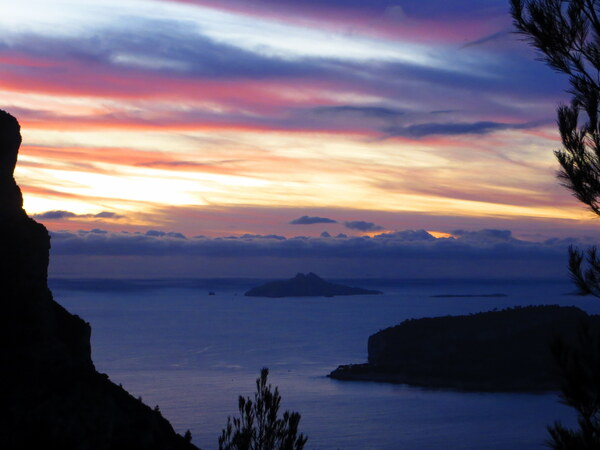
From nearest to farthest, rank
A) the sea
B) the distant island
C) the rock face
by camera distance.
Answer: the rock face, the sea, the distant island

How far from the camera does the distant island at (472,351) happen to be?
129375 millimetres

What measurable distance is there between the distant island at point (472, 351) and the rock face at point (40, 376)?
10925 centimetres

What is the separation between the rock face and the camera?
20.0 meters

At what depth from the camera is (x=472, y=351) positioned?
14050 centimetres

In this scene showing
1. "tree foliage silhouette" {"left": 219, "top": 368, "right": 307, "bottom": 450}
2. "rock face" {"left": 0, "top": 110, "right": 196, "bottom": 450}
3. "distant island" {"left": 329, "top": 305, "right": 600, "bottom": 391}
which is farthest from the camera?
"distant island" {"left": 329, "top": 305, "right": 600, "bottom": 391}

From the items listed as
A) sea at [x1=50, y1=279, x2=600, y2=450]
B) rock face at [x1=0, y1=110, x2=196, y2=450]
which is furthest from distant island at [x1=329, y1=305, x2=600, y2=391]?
rock face at [x1=0, y1=110, x2=196, y2=450]

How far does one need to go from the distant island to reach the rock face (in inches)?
4301

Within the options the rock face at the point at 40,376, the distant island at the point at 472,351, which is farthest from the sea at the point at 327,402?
the rock face at the point at 40,376

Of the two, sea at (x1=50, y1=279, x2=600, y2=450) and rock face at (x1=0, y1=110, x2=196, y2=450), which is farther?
sea at (x1=50, y1=279, x2=600, y2=450)

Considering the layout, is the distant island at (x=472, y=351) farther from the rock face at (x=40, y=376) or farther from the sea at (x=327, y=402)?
the rock face at (x=40, y=376)

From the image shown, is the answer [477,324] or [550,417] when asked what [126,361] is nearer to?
[477,324]

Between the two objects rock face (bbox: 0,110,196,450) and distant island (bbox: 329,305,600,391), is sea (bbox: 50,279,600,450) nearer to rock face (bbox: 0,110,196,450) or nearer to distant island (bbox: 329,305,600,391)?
distant island (bbox: 329,305,600,391)

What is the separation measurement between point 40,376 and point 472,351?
128 metres

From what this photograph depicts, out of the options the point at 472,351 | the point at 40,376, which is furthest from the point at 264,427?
the point at 472,351
